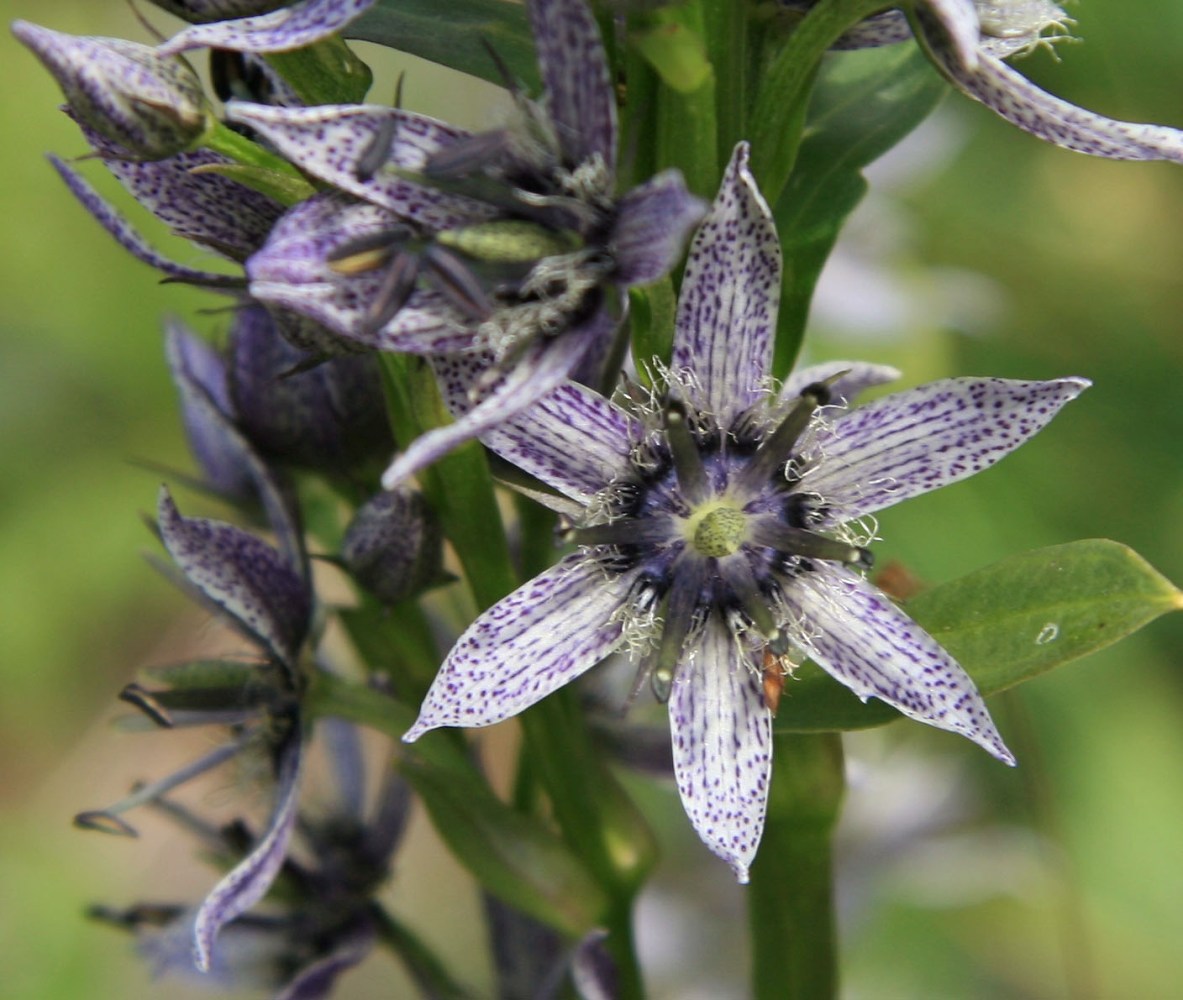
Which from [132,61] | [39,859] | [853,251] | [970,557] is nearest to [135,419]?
[39,859]

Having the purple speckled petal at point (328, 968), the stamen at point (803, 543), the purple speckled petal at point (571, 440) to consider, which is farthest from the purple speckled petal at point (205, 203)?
the purple speckled petal at point (328, 968)

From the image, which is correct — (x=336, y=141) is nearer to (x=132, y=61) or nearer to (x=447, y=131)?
(x=447, y=131)

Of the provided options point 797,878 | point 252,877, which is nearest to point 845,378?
point 797,878

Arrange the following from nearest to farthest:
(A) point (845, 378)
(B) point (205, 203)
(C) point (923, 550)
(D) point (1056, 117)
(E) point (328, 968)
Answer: (D) point (1056, 117) → (B) point (205, 203) → (A) point (845, 378) → (E) point (328, 968) → (C) point (923, 550)

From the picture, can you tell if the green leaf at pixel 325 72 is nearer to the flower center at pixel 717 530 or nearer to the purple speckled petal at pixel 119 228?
the purple speckled petal at pixel 119 228

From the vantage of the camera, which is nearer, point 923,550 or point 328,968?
point 328,968

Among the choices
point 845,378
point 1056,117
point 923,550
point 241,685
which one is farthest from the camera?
point 923,550

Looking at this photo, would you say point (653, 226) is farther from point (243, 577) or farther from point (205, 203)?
point (243, 577)
